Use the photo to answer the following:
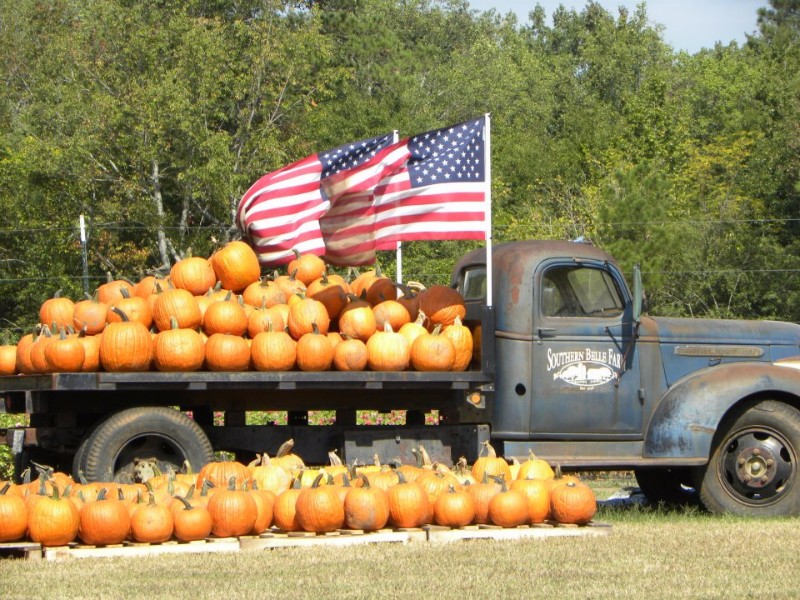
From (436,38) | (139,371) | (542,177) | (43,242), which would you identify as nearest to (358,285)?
(139,371)

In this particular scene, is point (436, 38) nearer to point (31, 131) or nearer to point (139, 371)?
point (31, 131)

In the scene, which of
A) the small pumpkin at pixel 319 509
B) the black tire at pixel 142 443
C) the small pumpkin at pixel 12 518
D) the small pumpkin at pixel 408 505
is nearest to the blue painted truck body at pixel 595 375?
the small pumpkin at pixel 408 505

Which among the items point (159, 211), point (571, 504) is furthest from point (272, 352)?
point (159, 211)

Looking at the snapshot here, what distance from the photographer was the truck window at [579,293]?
34.7 ft

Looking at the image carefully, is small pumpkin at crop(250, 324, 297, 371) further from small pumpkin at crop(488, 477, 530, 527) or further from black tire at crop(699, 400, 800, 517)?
black tire at crop(699, 400, 800, 517)

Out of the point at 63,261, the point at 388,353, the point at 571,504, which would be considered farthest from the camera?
the point at 63,261

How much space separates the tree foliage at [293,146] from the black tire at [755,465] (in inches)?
458

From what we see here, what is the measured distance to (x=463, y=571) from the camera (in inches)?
291

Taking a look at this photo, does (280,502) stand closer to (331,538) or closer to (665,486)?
(331,538)

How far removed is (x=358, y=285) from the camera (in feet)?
35.3

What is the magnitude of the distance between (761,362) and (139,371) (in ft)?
17.0

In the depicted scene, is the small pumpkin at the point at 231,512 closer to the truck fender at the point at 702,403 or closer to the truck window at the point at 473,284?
the truck window at the point at 473,284

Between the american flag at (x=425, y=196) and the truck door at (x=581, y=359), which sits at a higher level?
the american flag at (x=425, y=196)

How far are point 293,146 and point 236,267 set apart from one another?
81.2 ft
